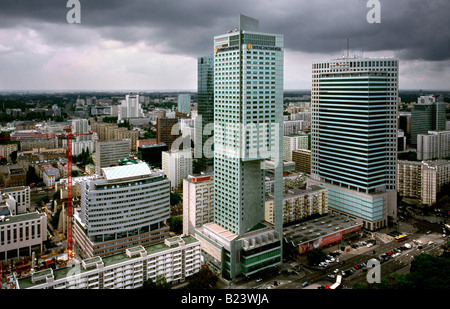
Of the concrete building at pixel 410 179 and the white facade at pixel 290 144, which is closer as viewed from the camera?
the concrete building at pixel 410 179

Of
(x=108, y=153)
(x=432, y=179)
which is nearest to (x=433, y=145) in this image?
(x=432, y=179)

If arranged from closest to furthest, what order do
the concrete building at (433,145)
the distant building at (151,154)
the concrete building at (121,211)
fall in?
the concrete building at (121,211), the concrete building at (433,145), the distant building at (151,154)

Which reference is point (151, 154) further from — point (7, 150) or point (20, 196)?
point (7, 150)

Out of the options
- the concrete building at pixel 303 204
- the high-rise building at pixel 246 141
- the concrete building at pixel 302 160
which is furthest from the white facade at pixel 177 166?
the high-rise building at pixel 246 141

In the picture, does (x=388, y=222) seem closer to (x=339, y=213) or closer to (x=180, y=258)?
(x=339, y=213)

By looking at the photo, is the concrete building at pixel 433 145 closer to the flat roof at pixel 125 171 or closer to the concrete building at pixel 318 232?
the concrete building at pixel 318 232
